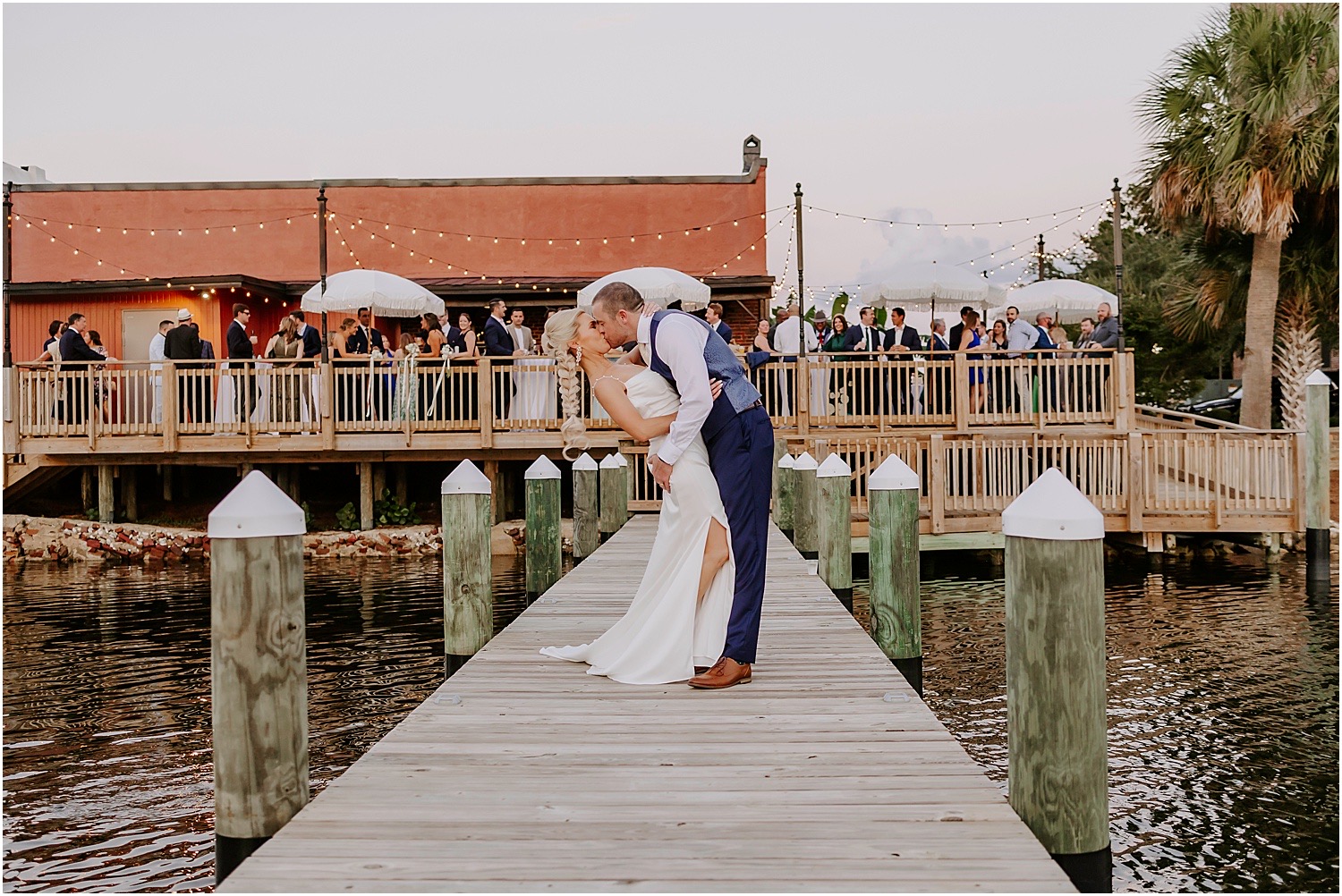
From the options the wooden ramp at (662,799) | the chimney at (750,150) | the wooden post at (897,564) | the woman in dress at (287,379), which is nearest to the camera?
the wooden ramp at (662,799)

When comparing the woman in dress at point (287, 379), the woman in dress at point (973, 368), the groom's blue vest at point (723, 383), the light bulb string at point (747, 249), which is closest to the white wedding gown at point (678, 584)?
the groom's blue vest at point (723, 383)

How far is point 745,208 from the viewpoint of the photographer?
2506 centimetres

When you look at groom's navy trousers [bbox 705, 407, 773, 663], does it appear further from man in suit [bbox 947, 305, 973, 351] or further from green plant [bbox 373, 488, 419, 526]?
green plant [bbox 373, 488, 419, 526]

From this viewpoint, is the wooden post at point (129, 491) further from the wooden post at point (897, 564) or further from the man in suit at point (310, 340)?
the wooden post at point (897, 564)

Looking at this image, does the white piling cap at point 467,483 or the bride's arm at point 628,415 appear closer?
the bride's arm at point 628,415

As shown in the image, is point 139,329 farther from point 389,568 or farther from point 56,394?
point 389,568

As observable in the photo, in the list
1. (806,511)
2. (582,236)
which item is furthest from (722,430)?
(582,236)

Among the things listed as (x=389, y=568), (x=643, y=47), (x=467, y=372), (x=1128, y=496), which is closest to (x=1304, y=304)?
(x=1128, y=496)

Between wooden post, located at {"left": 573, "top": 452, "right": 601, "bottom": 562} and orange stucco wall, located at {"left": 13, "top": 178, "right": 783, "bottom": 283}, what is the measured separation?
12926 millimetres

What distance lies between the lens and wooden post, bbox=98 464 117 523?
20.2 m

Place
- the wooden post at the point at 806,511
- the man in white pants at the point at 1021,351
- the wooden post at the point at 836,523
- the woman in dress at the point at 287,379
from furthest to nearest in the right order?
the woman in dress at the point at 287,379, the man in white pants at the point at 1021,351, the wooden post at the point at 806,511, the wooden post at the point at 836,523

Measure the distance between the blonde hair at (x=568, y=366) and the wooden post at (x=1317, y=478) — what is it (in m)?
13.0

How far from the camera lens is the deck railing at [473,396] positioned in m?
18.1

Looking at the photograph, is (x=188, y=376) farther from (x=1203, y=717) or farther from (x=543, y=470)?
(x=1203, y=717)
